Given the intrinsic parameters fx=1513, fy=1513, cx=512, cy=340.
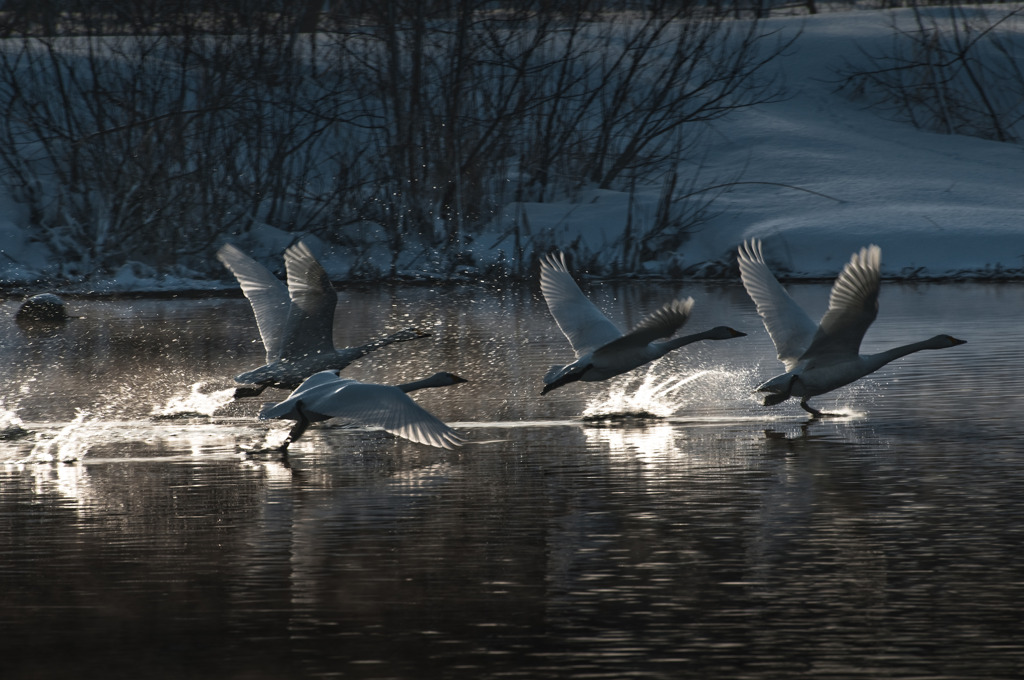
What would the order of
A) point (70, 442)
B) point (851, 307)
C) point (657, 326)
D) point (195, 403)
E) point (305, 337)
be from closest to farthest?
point (851, 307), point (70, 442), point (657, 326), point (305, 337), point (195, 403)

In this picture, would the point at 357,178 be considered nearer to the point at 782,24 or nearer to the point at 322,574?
the point at 782,24

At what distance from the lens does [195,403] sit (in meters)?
10.2

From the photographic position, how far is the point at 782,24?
33.6 m

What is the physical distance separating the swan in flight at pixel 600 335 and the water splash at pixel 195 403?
2.27m

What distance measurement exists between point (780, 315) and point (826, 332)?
3.24ft

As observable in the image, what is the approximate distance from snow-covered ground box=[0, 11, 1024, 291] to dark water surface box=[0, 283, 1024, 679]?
8.75m

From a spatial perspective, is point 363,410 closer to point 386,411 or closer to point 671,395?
point 386,411

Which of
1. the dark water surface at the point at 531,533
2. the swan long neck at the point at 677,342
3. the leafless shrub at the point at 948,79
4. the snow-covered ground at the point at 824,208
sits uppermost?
the leafless shrub at the point at 948,79

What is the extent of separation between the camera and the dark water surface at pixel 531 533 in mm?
4688

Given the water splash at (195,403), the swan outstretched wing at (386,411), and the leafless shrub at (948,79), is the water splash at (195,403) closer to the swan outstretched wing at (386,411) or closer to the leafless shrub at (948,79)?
the swan outstretched wing at (386,411)

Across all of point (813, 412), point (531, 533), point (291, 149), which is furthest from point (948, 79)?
point (531, 533)

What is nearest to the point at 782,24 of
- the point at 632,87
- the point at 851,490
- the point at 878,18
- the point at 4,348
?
the point at 878,18

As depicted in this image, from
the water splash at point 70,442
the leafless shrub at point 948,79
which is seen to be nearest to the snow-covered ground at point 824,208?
the leafless shrub at point 948,79

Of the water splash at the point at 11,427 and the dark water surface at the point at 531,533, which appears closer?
the dark water surface at the point at 531,533
